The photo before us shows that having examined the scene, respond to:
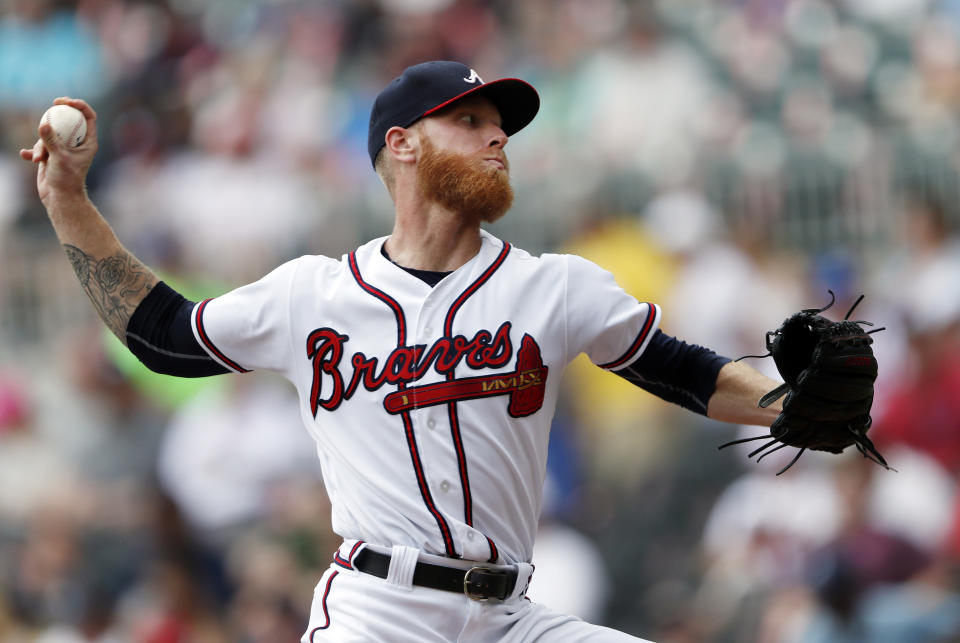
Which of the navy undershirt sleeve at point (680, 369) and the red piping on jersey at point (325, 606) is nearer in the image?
the red piping on jersey at point (325, 606)

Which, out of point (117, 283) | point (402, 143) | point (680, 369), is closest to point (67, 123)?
point (117, 283)

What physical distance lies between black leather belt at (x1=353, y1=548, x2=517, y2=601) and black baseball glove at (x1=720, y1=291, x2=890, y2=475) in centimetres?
73

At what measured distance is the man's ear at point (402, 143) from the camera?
137 inches

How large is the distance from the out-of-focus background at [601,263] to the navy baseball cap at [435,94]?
3455mm

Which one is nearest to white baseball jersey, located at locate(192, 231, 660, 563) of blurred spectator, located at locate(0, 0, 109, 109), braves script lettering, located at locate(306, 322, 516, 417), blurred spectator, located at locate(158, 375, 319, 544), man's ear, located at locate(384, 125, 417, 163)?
braves script lettering, located at locate(306, 322, 516, 417)

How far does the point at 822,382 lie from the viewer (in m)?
3.00

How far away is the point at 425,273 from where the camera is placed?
336 cm

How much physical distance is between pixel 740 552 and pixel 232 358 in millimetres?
4023

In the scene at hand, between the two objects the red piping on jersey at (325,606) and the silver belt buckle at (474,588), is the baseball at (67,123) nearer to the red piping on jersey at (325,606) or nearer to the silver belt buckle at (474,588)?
the red piping on jersey at (325,606)

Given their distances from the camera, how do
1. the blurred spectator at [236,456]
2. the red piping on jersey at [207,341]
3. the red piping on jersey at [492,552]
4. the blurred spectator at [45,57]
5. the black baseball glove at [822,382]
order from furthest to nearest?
the blurred spectator at [45,57] < the blurred spectator at [236,456] < the red piping on jersey at [207,341] < the red piping on jersey at [492,552] < the black baseball glove at [822,382]

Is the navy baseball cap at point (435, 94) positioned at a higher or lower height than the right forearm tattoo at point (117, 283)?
higher

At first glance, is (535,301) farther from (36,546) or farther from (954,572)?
(36,546)

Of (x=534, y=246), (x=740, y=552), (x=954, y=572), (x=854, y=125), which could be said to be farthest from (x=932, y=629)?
(x=534, y=246)

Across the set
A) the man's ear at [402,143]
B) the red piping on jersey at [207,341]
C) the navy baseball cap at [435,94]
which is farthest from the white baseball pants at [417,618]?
the navy baseball cap at [435,94]
